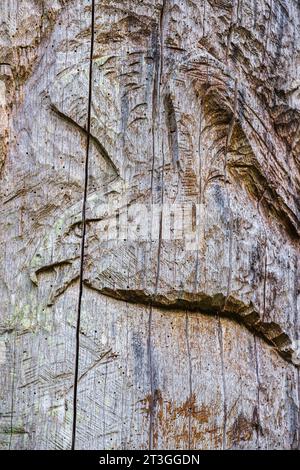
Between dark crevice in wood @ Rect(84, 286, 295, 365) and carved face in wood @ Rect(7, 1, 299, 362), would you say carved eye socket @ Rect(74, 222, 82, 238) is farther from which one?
dark crevice in wood @ Rect(84, 286, 295, 365)

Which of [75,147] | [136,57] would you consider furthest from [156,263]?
[136,57]

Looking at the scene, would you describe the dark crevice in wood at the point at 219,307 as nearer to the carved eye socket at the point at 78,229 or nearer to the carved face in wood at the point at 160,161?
the carved face in wood at the point at 160,161

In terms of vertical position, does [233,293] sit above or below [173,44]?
below

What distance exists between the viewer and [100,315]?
3.72 meters

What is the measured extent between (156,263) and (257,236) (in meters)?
0.46

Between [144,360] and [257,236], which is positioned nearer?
[144,360]

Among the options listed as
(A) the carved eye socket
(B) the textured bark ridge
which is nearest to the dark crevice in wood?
(B) the textured bark ridge

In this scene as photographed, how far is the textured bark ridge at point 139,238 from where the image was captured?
3.68 meters

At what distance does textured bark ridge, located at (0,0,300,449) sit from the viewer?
3678 millimetres

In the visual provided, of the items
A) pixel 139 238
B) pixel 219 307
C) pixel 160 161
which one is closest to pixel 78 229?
pixel 139 238

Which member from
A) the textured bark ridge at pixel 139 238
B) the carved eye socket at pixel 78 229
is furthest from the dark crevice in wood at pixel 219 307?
the carved eye socket at pixel 78 229

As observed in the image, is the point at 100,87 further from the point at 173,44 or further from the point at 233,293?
the point at 233,293

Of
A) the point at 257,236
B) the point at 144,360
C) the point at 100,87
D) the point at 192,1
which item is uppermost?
the point at 192,1

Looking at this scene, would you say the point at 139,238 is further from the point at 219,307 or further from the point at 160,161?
the point at 219,307
